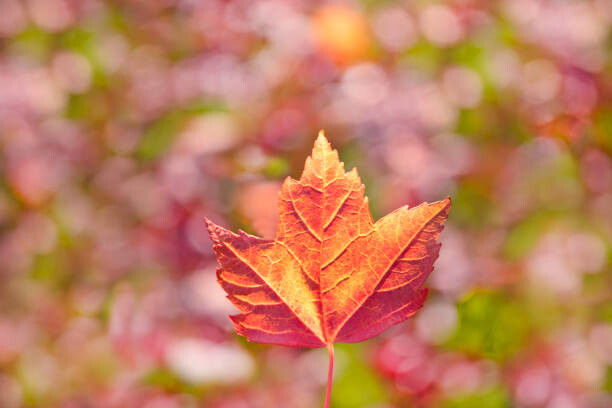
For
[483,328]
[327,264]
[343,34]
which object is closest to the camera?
[327,264]

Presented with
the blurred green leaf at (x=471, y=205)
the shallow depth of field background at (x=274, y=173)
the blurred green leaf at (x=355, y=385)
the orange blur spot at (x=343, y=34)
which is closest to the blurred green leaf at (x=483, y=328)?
the shallow depth of field background at (x=274, y=173)

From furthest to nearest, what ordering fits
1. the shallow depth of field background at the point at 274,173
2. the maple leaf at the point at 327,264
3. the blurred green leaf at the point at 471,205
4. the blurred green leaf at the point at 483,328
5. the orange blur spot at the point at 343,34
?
the orange blur spot at the point at 343,34
the blurred green leaf at the point at 471,205
the shallow depth of field background at the point at 274,173
the blurred green leaf at the point at 483,328
the maple leaf at the point at 327,264

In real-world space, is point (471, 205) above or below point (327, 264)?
above

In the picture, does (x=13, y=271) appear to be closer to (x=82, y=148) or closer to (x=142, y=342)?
(x=82, y=148)

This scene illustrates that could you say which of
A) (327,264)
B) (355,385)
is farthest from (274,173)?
(327,264)

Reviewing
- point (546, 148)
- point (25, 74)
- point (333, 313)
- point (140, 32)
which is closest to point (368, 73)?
point (546, 148)

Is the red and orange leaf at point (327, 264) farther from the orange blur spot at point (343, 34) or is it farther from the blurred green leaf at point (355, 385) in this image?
the orange blur spot at point (343, 34)

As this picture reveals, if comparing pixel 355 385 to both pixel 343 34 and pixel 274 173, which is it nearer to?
pixel 274 173

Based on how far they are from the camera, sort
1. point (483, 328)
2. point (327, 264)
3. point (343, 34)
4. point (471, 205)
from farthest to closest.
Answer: point (343, 34) → point (471, 205) → point (483, 328) → point (327, 264)

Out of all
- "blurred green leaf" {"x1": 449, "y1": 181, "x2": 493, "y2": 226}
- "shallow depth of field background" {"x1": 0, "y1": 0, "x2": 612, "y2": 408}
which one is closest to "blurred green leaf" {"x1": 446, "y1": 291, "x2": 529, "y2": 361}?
"shallow depth of field background" {"x1": 0, "y1": 0, "x2": 612, "y2": 408}
